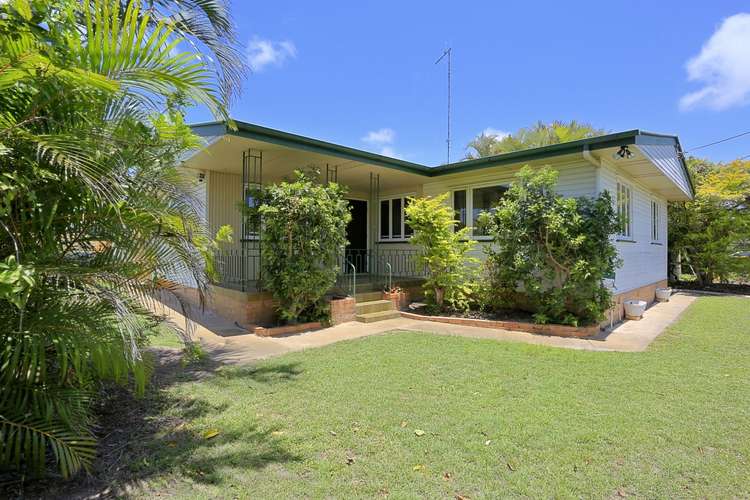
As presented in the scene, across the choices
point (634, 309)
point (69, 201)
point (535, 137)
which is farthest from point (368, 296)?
point (535, 137)

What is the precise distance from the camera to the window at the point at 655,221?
41.8 feet

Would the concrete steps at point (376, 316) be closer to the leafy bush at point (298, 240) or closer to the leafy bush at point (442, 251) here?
the leafy bush at point (442, 251)

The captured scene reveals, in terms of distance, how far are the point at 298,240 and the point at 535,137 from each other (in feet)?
52.4

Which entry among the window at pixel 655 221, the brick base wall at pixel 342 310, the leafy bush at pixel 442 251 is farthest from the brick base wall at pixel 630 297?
the brick base wall at pixel 342 310

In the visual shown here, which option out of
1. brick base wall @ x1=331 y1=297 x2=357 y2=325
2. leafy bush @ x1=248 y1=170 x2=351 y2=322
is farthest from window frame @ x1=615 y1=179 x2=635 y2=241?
leafy bush @ x1=248 y1=170 x2=351 y2=322

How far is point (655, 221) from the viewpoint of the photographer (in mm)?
13234

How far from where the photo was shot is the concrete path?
580 centimetres

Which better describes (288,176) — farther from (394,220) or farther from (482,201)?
(482,201)

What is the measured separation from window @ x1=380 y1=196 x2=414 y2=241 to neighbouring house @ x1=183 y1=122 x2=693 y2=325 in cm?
3

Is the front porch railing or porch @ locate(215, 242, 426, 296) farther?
the front porch railing

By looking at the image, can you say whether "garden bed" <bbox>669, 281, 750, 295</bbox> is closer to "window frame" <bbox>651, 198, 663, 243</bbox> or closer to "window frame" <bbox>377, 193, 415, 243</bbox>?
"window frame" <bbox>651, 198, 663, 243</bbox>

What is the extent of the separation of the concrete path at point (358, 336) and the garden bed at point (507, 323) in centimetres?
18

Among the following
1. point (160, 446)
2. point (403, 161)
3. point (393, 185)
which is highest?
point (403, 161)

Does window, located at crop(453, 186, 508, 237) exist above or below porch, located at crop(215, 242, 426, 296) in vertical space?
above
